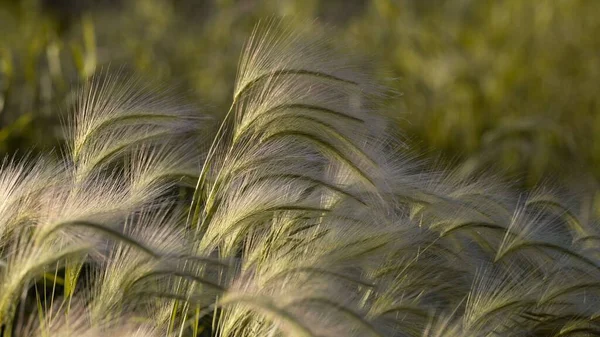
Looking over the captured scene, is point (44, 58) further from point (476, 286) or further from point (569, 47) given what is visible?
point (476, 286)

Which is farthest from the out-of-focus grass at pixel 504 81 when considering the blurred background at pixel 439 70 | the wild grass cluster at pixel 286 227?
the wild grass cluster at pixel 286 227

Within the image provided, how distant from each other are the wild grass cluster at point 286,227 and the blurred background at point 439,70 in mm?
1271

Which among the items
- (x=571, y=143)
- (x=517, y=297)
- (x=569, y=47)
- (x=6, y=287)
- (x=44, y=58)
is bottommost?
(x=6, y=287)

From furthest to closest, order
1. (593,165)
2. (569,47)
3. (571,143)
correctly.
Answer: (569,47), (593,165), (571,143)

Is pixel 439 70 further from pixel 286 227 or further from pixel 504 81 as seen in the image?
pixel 286 227

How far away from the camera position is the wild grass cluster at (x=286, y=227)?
1.69 m

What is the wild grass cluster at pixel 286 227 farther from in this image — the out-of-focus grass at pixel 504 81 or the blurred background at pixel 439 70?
the out-of-focus grass at pixel 504 81

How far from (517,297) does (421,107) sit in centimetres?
318

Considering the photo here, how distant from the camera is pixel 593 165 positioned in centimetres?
435

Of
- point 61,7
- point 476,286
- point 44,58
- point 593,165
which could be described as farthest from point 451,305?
point 61,7

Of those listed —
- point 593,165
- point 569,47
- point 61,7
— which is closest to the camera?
point 593,165

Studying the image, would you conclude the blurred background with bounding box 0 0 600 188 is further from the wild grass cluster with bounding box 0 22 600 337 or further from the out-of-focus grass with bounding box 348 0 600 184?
the wild grass cluster with bounding box 0 22 600 337

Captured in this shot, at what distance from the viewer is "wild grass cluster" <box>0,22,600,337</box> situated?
1694mm

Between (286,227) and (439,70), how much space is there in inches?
138
